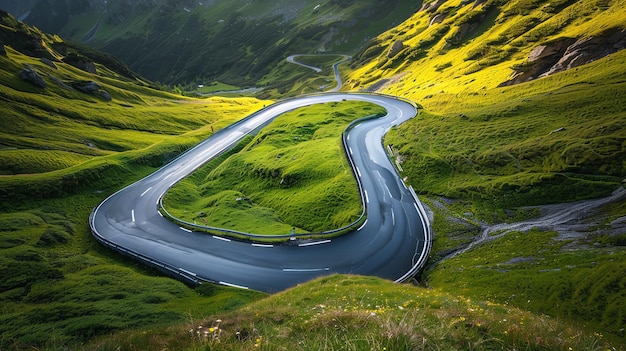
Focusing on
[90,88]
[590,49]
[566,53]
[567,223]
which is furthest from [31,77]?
[590,49]

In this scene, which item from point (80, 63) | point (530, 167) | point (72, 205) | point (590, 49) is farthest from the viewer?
point (80, 63)

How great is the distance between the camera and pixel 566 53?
71.5 m

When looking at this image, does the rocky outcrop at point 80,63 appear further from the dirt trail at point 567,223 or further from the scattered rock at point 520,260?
the scattered rock at point 520,260

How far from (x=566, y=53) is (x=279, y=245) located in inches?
2981

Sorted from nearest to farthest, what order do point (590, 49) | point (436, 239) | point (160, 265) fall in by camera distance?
point (160, 265) → point (436, 239) → point (590, 49)

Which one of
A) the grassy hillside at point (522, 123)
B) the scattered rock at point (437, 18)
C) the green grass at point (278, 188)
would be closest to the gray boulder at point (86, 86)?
the green grass at point (278, 188)

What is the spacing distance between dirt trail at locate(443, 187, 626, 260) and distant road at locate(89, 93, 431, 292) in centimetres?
645

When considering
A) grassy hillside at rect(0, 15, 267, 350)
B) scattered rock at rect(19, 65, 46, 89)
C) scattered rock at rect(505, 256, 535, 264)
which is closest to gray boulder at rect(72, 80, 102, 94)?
grassy hillside at rect(0, 15, 267, 350)

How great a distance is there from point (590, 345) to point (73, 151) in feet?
308

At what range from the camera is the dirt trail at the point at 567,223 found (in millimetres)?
30188

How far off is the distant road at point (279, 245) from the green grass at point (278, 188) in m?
3.06

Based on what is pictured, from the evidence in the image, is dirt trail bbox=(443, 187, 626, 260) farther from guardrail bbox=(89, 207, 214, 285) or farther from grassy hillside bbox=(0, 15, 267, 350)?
guardrail bbox=(89, 207, 214, 285)

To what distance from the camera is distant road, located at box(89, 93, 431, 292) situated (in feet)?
110

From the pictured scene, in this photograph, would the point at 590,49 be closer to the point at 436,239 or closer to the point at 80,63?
the point at 436,239
